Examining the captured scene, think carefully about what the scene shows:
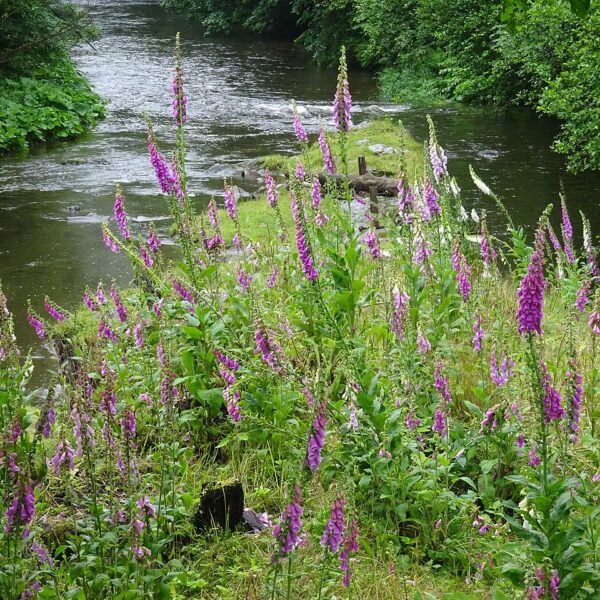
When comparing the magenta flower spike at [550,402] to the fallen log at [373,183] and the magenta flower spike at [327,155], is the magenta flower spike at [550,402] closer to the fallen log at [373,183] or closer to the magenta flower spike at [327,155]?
the magenta flower spike at [327,155]

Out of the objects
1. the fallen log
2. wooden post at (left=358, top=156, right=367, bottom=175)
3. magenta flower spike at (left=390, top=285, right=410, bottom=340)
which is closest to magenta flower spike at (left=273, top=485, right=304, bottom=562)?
magenta flower spike at (left=390, top=285, right=410, bottom=340)

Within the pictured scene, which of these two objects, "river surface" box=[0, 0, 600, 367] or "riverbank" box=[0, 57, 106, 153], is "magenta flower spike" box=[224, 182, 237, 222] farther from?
"riverbank" box=[0, 57, 106, 153]

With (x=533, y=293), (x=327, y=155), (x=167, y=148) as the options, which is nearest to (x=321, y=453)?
(x=533, y=293)

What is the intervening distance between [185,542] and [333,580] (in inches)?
35.2

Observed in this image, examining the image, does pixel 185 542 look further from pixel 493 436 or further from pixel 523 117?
pixel 523 117

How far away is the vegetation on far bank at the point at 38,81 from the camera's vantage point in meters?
14.7

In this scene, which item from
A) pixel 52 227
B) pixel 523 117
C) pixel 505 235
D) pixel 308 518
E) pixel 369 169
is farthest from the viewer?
pixel 523 117

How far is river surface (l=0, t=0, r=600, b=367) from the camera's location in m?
9.79

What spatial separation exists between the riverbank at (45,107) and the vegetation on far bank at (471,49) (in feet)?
24.0

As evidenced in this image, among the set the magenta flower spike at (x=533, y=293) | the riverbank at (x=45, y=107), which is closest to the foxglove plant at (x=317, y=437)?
the magenta flower spike at (x=533, y=293)

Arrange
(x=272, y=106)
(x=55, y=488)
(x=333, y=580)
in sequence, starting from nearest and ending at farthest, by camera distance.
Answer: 1. (x=333, y=580)
2. (x=55, y=488)
3. (x=272, y=106)

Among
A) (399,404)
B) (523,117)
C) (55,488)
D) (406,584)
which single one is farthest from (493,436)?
(523,117)

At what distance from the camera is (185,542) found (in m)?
3.38

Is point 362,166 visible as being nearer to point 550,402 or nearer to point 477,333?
point 477,333
